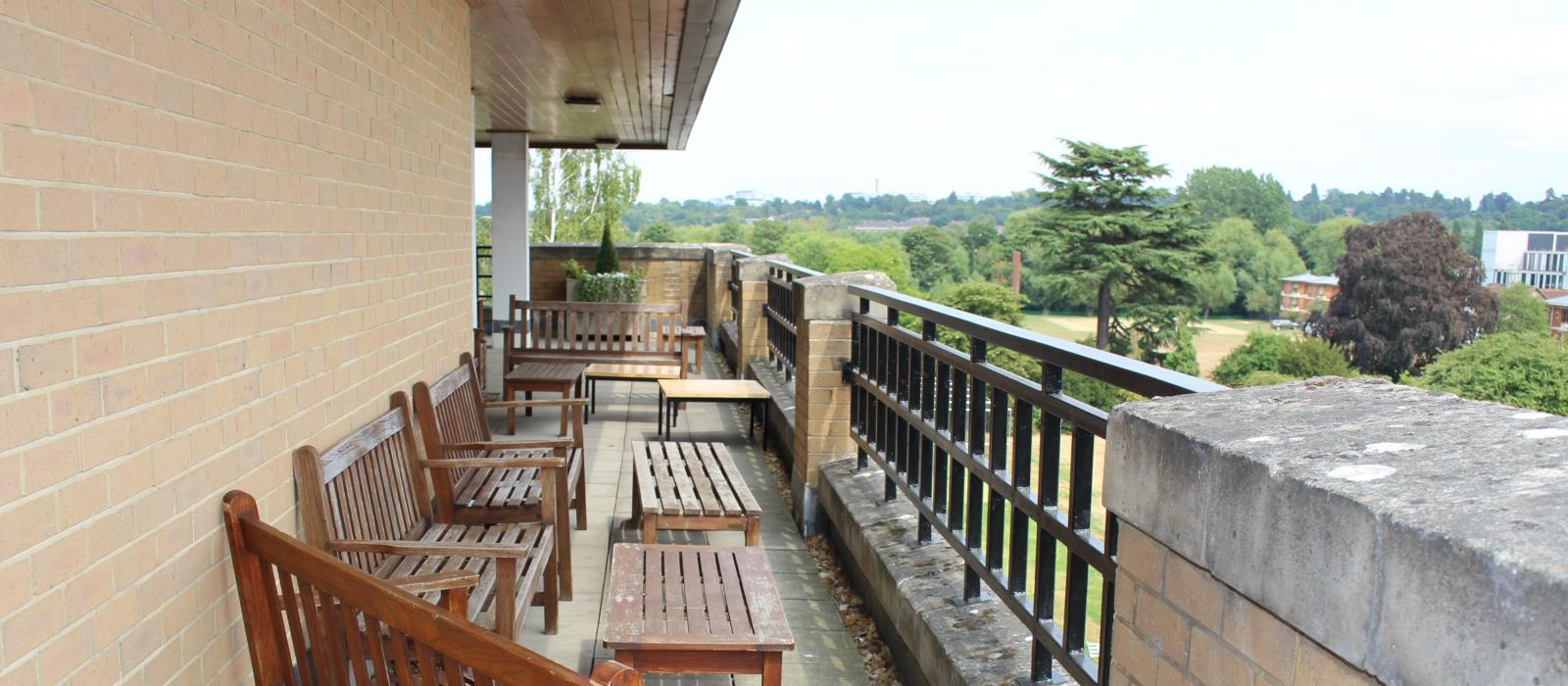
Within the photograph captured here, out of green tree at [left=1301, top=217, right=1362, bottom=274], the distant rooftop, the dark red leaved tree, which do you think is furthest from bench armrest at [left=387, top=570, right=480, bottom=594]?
green tree at [left=1301, top=217, right=1362, bottom=274]

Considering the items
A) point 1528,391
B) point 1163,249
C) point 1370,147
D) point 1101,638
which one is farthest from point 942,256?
point 1101,638

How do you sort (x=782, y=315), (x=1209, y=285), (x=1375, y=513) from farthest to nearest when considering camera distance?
(x=1209, y=285) < (x=782, y=315) < (x=1375, y=513)

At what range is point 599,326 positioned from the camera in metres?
9.16

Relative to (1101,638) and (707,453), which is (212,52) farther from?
(707,453)

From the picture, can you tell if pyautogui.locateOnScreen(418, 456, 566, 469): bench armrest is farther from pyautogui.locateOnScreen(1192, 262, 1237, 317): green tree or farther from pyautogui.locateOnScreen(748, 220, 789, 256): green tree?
pyautogui.locateOnScreen(748, 220, 789, 256): green tree

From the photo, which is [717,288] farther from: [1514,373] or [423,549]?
[1514,373]

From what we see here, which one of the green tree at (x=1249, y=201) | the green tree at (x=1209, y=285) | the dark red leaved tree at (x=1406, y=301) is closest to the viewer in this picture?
the dark red leaved tree at (x=1406, y=301)

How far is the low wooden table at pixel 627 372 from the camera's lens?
28.5ft

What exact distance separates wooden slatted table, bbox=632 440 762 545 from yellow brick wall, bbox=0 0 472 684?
1.29 meters

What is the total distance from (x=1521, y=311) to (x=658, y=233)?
51.7 m

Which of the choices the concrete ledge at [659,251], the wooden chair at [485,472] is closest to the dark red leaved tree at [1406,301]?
the concrete ledge at [659,251]

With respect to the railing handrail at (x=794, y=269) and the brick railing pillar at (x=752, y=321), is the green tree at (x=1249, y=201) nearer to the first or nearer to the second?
the brick railing pillar at (x=752, y=321)

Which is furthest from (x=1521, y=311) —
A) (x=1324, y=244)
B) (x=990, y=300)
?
(x=1324, y=244)

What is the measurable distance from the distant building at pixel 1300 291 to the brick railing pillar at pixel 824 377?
8050 cm
